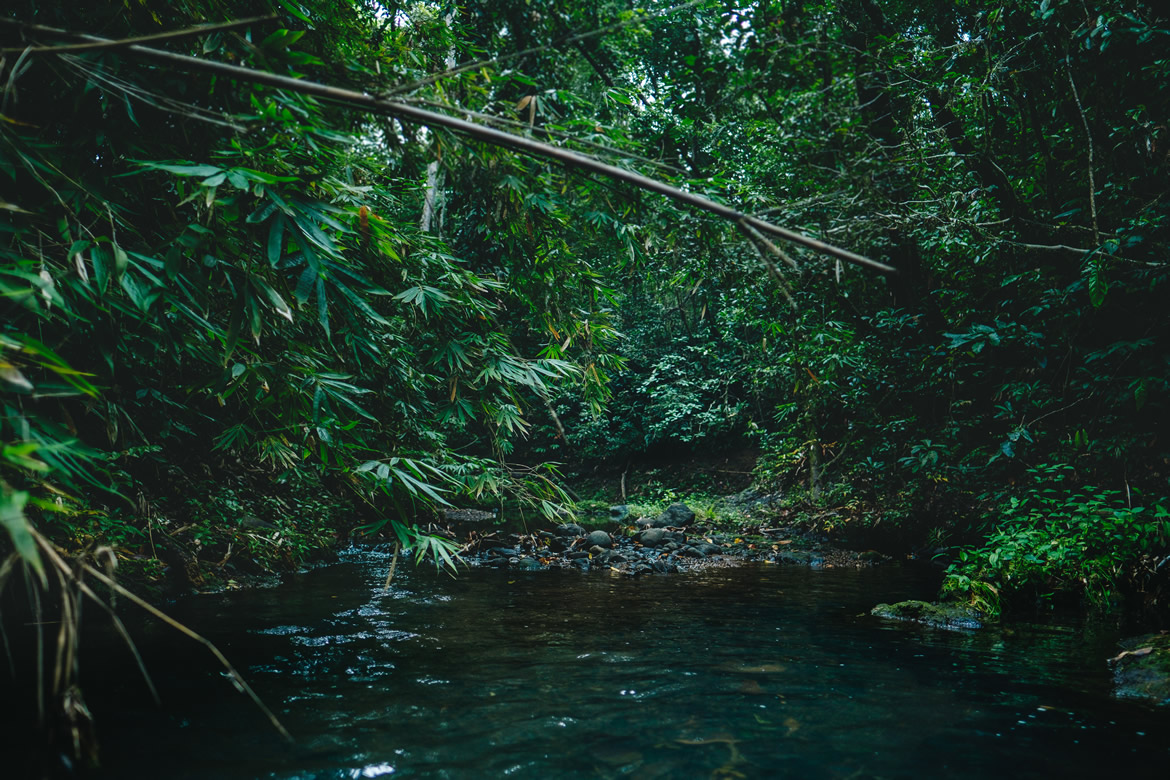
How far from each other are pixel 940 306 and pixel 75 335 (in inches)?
331

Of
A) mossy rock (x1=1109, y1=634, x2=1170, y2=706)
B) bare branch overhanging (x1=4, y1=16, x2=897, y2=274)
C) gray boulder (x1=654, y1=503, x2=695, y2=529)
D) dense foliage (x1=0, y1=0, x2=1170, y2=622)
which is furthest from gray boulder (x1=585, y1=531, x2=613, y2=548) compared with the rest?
bare branch overhanging (x1=4, y1=16, x2=897, y2=274)

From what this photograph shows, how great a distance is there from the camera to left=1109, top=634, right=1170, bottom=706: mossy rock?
11.8 feet

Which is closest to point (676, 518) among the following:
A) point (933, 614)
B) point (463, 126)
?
point (933, 614)

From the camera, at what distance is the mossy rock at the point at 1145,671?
3.59 metres

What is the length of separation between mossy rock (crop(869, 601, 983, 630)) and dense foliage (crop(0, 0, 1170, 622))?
1.15 feet

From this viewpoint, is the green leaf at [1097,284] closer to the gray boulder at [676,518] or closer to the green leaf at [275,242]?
the green leaf at [275,242]

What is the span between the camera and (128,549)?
19.0 feet

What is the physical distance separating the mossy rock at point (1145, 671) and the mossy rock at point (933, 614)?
1.22 meters

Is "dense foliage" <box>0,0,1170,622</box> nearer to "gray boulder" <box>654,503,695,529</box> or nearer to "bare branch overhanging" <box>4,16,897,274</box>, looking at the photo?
"bare branch overhanging" <box>4,16,897,274</box>

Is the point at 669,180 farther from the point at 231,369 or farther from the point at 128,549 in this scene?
the point at 128,549

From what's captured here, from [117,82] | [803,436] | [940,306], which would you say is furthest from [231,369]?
[803,436]

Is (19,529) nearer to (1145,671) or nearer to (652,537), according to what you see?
(1145,671)

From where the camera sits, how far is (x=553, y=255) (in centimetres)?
590

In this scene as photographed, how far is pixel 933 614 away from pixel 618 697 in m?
3.35
